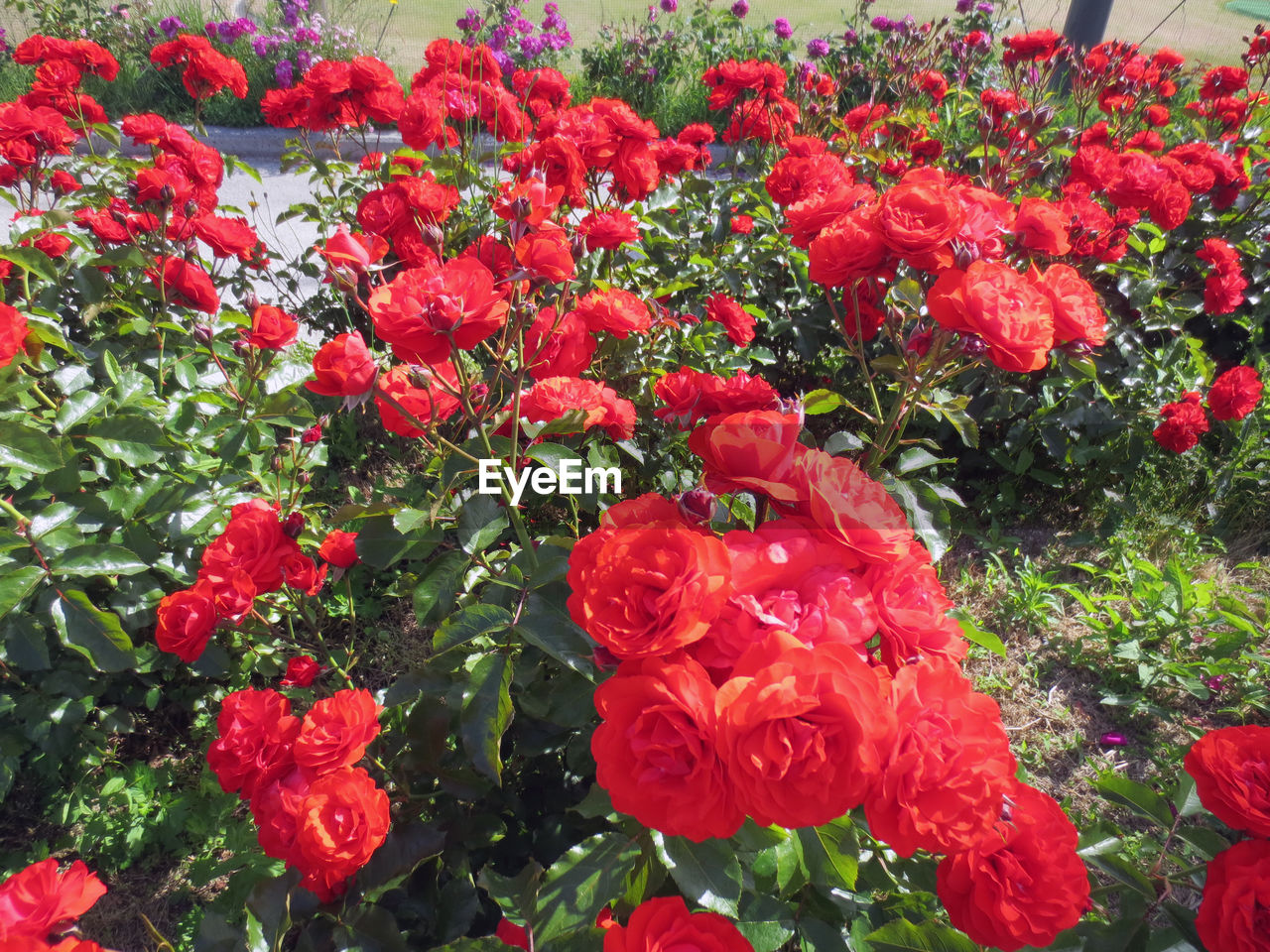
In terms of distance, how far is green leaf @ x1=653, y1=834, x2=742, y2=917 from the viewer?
0.74 m

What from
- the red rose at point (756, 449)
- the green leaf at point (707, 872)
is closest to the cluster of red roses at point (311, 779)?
the green leaf at point (707, 872)

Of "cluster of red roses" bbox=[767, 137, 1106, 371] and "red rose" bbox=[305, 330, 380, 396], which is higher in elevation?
"cluster of red roses" bbox=[767, 137, 1106, 371]

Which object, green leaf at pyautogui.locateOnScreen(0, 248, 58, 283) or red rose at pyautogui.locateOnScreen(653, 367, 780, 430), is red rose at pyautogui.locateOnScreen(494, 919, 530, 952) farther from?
green leaf at pyautogui.locateOnScreen(0, 248, 58, 283)

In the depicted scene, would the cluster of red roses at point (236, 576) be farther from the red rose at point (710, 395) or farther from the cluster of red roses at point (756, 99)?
the cluster of red roses at point (756, 99)

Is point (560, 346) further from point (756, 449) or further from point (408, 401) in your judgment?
point (756, 449)

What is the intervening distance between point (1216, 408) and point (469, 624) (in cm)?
259

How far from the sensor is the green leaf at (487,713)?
915 millimetres

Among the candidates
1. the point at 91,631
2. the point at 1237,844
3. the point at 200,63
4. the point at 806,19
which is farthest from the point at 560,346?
the point at 806,19

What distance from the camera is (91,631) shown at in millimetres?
1300

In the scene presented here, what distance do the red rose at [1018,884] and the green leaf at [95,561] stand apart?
54.7 inches

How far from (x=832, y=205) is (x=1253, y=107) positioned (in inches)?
143

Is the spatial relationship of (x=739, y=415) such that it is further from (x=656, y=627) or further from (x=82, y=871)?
(x=82, y=871)

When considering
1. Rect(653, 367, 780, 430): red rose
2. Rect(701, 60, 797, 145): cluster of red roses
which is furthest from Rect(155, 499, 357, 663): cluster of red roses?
Rect(701, 60, 797, 145): cluster of red roses

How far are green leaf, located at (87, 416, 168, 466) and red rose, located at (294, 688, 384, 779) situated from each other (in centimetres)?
76
